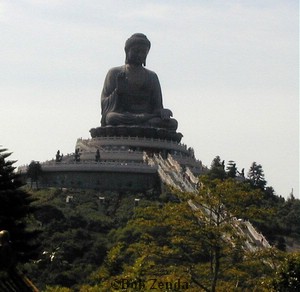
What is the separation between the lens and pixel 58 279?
869 inches

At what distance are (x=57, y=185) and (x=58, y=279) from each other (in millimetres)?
17876

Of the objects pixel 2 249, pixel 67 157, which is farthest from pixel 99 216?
pixel 2 249

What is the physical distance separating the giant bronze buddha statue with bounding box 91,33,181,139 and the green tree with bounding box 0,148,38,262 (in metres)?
29.4

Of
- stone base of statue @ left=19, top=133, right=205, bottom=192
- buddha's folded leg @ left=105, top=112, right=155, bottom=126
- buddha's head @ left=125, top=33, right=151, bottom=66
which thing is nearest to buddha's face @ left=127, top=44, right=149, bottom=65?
buddha's head @ left=125, top=33, right=151, bottom=66

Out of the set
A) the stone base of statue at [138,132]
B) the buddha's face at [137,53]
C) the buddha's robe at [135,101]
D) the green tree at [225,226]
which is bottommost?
the green tree at [225,226]

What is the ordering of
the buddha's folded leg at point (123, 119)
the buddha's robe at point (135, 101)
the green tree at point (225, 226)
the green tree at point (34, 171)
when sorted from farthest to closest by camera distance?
the buddha's robe at point (135, 101) < the buddha's folded leg at point (123, 119) < the green tree at point (34, 171) < the green tree at point (225, 226)

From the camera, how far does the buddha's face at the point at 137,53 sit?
46281mm

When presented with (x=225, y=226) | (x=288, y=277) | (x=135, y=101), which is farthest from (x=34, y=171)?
(x=288, y=277)

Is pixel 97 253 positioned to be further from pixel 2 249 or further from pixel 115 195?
pixel 2 249

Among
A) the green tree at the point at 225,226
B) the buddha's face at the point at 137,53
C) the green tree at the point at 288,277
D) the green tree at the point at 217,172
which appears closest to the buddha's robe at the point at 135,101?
the buddha's face at the point at 137,53

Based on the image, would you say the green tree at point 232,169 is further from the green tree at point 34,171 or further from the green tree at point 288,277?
the green tree at point 288,277

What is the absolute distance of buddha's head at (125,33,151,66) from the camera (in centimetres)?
4625

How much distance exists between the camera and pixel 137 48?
46250mm

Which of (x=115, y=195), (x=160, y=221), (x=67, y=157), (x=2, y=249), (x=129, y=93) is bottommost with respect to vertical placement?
(x=2, y=249)
